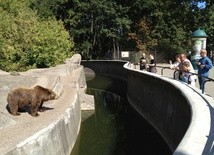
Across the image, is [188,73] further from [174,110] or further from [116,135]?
[116,135]

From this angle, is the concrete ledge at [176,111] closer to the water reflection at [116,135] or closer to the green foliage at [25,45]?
the water reflection at [116,135]

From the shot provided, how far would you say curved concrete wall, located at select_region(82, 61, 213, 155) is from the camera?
25.6 ft

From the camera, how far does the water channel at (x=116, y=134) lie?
16.2 meters

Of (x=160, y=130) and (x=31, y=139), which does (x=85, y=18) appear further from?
(x=31, y=139)

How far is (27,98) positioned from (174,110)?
5.04 metres

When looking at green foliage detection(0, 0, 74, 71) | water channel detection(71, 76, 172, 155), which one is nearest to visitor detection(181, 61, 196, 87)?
water channel detection(71, 76, 172, 155)

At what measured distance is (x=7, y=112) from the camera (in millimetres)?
13438

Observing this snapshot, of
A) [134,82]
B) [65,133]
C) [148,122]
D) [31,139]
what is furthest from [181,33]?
[31,139]

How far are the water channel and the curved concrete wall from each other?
0.39 metres

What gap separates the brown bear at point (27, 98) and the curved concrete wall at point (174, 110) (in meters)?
4.10

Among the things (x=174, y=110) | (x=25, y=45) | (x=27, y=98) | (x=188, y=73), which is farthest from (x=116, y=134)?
(x=25, y=45)

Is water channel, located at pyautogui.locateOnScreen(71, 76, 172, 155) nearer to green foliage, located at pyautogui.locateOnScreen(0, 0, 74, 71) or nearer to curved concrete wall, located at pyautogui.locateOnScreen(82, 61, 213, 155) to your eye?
curved concrete wall, located at pyautogui.locateOnScreen(82, 61, 213, 155)

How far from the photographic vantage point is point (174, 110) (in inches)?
618

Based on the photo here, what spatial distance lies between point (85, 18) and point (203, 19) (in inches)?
660
